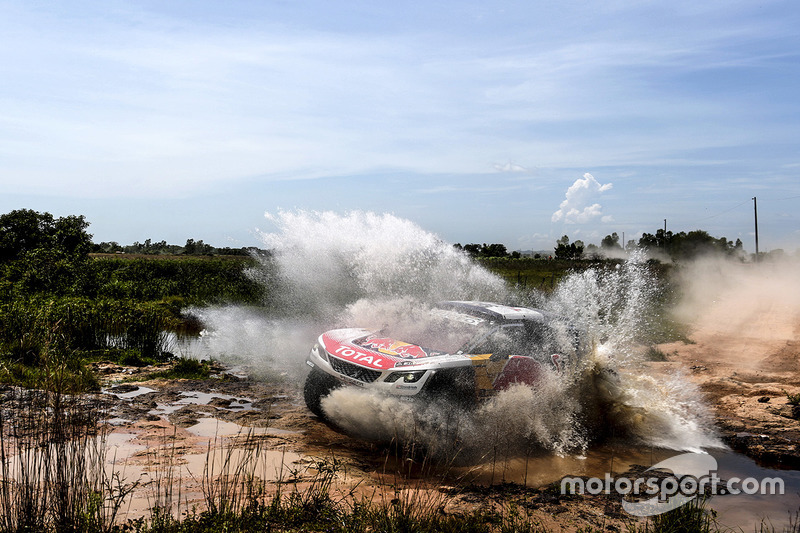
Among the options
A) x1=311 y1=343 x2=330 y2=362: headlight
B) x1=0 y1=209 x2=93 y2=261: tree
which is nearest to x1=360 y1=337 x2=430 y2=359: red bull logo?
x1=311 y1=343 x2=330 y2=362: headlight

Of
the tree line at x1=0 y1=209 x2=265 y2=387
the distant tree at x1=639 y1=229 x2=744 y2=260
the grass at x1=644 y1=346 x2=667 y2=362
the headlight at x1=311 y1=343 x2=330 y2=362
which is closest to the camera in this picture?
the headlight at x1=311 y1=343 x2=330 y2=362

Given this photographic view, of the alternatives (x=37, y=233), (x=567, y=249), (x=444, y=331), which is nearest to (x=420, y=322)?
(x=444, y=331)

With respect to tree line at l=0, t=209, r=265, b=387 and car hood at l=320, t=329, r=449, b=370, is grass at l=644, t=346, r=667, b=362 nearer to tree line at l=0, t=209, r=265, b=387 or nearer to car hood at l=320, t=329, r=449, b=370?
car hood at l=320, t=329, r=449, b=370

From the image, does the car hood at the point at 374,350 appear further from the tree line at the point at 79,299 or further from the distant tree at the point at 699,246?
the distant tree at the point at 699,246

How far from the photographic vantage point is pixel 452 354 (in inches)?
273

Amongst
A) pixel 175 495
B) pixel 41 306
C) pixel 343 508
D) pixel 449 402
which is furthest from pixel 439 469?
pixel 41 306

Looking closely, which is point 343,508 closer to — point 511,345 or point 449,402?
point 449,402

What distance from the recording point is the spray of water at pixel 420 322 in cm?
672

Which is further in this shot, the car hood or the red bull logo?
the red bull logo

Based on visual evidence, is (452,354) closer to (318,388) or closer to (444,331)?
(444,331)

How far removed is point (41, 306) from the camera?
15594 millimetres

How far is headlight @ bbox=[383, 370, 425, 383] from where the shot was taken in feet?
21.3

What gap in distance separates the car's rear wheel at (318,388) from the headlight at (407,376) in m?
0.97

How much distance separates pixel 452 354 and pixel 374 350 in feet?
3.40
